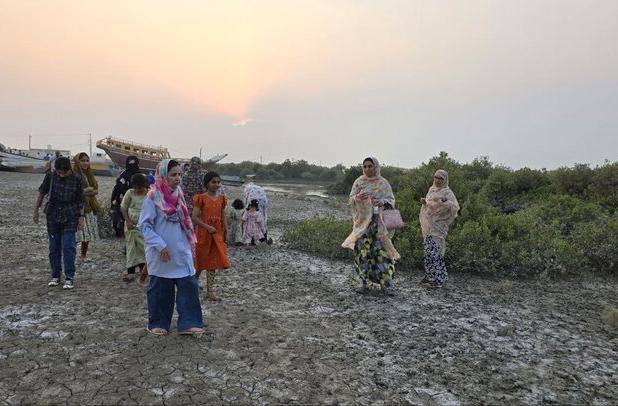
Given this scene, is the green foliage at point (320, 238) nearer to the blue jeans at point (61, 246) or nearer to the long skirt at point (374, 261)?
the long skirt at point (374, 261)

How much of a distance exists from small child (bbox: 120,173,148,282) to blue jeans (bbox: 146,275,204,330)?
194cm

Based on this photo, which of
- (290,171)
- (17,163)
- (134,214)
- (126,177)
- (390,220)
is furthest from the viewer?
(290,171)

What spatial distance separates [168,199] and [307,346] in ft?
6.68

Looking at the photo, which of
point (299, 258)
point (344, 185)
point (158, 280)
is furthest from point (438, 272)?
point (344, 185)

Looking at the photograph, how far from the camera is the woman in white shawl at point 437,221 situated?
22.4 ft

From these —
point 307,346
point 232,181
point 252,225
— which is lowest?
point 307,346

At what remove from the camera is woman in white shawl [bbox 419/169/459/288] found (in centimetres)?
682

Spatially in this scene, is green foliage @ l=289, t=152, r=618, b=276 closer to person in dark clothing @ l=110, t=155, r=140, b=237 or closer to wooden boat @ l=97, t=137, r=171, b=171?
person in dark clothing @ l=110, t=155, r=140, b=237

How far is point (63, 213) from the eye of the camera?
5.79 metres

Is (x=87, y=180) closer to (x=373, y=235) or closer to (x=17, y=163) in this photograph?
(x=373, y=235)

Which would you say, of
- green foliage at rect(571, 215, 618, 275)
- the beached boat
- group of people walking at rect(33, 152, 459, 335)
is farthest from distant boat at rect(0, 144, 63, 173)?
green foliage at rect(571, 215, 618, 275)

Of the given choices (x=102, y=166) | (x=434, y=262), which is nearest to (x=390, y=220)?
(x=434, y=262)

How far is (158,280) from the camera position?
4324mm

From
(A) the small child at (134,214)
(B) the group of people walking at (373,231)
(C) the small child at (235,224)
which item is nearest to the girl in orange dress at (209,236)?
(A) the small child at (134,214)
